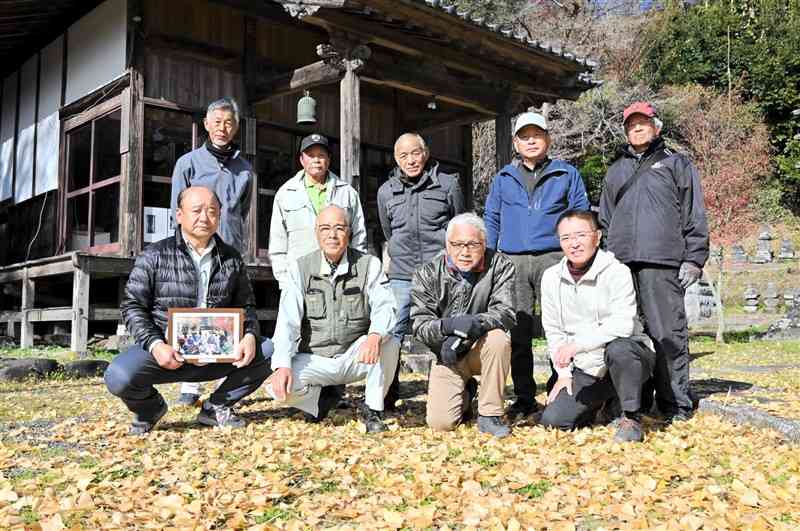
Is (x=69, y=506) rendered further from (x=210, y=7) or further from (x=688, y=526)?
(x=210, y=7)

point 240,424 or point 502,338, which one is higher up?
point 502,338

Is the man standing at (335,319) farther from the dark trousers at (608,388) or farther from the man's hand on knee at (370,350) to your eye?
the dark trousers at (608,388)

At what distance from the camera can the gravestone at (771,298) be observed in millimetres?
15648

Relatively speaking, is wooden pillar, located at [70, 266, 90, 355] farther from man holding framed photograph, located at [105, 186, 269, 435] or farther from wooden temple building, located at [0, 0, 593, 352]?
man holding framed photograph, located at [105, 186, 269, 435]

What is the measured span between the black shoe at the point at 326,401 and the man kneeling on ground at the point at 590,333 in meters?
1.15

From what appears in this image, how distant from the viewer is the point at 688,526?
213 cm

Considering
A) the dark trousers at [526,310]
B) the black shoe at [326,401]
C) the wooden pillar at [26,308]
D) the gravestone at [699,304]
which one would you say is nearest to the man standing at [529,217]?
the dark trousers at [526,310]

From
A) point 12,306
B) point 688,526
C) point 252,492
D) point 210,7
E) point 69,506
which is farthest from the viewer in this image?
point 12,306

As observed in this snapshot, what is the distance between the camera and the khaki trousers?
348 cm

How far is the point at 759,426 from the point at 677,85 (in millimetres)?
18806

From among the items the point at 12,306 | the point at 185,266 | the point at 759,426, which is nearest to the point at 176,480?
the point at 185,266

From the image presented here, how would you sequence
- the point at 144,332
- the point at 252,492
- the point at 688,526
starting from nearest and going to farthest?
the point at 688,526
the point at 252,492
the point at 144,332

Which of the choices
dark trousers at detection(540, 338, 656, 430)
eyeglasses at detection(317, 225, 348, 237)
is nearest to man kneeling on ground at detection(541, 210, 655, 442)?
dark trousers at detection(540, 338, 656, 430)

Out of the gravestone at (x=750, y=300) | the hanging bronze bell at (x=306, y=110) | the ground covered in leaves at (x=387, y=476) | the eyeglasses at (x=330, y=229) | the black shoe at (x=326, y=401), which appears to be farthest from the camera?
the gravestone at (x=750, y=300)
